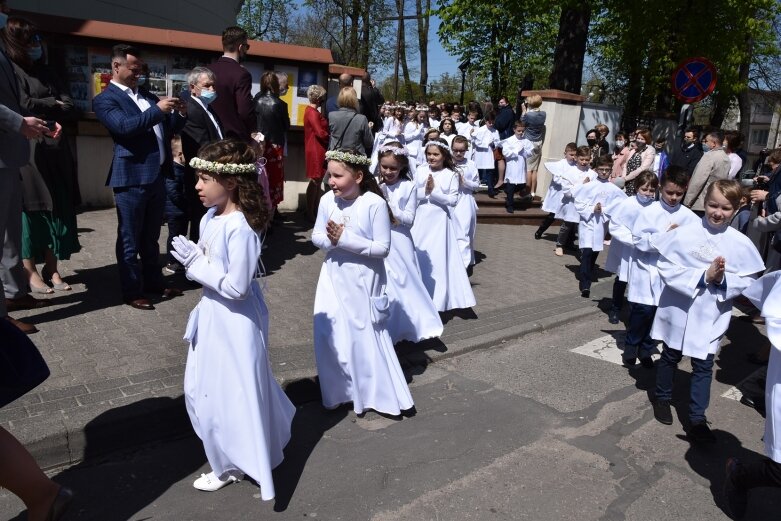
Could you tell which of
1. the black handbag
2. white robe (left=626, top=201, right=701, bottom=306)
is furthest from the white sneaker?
white robe (left=626, top=201, right=701, bottom=306)

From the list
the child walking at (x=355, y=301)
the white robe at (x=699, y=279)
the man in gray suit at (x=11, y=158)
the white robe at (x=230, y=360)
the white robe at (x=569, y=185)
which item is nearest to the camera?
the white robe at (x=230, y=360)

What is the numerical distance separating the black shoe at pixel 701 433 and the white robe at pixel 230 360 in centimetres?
289

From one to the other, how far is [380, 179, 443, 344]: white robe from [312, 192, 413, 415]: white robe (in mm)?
1227

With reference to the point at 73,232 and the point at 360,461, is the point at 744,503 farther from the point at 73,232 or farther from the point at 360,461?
the point at 73,232

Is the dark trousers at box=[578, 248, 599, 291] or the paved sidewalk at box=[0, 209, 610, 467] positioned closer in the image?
the paved sidewalk at box=[0, 209, 610, 467]

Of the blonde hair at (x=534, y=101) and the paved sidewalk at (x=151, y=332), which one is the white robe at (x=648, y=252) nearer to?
the paved sidewalk at (x=151, y=332)

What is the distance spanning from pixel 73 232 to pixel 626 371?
5227 mm

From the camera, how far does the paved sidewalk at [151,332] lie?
13.4 ft

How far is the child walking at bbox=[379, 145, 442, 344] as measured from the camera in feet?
19.4

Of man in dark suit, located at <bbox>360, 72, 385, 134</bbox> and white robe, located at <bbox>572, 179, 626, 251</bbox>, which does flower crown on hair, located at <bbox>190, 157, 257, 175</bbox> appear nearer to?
white robe, located at <bbox>572, 179, 626, 251</bbox>

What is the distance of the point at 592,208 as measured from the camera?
8867mm

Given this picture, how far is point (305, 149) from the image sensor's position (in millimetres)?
10094

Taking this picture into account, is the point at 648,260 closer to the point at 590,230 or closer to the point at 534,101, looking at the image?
the point at 590,230

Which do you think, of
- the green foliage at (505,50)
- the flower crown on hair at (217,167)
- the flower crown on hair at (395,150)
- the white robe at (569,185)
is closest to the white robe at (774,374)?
the flower crown on hair at (217,167)
